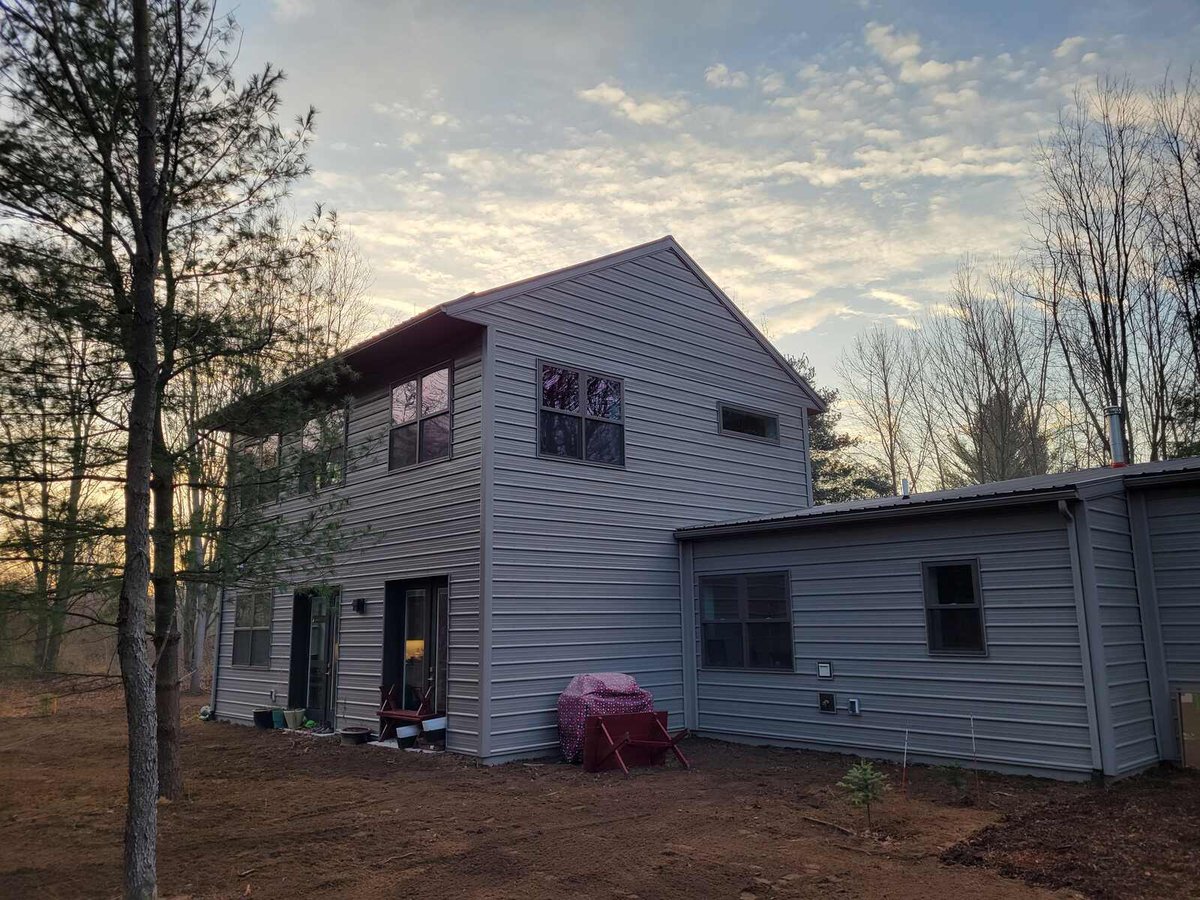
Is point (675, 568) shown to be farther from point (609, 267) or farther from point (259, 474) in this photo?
point (259, 474)

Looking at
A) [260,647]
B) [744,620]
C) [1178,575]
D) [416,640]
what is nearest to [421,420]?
[416,640]

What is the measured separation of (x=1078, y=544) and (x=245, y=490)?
7823 mm

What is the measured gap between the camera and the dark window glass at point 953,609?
8367 millimetres

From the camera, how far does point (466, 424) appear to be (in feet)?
32.3

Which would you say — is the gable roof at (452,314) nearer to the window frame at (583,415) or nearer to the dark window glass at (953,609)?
the window frame at (583,415)

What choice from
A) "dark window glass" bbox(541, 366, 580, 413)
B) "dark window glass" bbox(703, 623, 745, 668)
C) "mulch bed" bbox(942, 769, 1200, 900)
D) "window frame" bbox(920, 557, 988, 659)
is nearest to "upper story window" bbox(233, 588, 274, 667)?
"dark window glass" bbox(541, 366, 580, 413)

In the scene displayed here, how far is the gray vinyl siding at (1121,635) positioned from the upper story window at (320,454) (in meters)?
7.32

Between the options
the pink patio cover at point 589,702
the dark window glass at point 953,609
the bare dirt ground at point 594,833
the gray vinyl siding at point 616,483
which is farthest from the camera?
the gray vinyl siding at point 616,483

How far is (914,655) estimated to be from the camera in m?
8.73

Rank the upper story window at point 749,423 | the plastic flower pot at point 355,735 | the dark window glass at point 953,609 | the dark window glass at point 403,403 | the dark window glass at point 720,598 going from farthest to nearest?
the upper story window at point 749,423
the dark window glass at point 403,403
the dark window glass at point 720,598
the plastic flower pot at point 355,735
the dark window glass at point 953,609

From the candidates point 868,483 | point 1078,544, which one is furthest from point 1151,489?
point 868,483

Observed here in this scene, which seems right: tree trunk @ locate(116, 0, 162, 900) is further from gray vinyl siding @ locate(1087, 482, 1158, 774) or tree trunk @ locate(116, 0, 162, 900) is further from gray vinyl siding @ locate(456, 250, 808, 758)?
gray vinyl siding @ locate(1087, 482, 1158, 774)

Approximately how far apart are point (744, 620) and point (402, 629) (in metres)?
4.62

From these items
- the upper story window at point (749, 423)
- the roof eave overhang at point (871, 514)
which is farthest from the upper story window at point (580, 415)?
the upper story window at point (749, 423)
